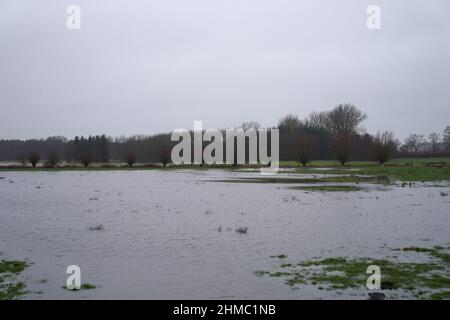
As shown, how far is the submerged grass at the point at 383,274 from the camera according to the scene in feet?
33.3

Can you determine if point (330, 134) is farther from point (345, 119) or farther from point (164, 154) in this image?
point (164, 154)

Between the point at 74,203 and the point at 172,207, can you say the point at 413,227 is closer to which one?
the point at 172,207

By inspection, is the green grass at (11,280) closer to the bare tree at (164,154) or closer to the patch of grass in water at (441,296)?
the patch of grass in water at (441,296)

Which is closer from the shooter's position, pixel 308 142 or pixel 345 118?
pixel 308 142

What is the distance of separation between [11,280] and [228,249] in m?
6.87

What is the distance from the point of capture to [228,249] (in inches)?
583

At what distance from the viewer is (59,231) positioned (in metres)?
18.4

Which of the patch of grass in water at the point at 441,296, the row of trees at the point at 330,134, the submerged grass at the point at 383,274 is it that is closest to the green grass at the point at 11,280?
the submerged grass at the point at 383,274

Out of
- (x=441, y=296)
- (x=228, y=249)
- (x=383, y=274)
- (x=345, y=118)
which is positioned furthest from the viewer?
(x=345, y=118)

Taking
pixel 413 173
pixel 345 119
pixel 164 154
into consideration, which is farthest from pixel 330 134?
pixel 413 173

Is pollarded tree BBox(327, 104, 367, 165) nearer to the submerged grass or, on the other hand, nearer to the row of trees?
the row of trees

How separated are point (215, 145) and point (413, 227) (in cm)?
11756

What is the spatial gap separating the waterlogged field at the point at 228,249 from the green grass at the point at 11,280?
0.03 meters
